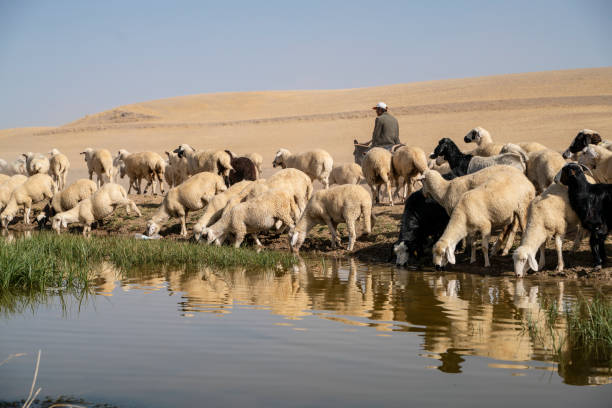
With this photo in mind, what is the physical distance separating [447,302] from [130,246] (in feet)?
22.5

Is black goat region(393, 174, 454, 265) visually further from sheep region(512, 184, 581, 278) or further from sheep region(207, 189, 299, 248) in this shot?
sheep region(207, 189, 299, 248)

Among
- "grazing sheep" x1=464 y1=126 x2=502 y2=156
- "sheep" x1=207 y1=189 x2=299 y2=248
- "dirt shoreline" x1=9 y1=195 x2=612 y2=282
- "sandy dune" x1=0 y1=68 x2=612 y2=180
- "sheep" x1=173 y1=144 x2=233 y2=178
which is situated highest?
"sandy dune" x1=0 y1=68 x2=612 y2=180

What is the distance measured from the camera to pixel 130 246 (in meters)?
13.1

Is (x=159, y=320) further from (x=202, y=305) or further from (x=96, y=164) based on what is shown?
(x=96, y=164)

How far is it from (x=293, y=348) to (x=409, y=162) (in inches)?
509

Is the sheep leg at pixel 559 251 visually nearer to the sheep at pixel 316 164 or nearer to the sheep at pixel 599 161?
the sheep at pixel 599 161

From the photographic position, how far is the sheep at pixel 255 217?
14.8 metres

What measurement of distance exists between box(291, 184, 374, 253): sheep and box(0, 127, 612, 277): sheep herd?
0.07 ft

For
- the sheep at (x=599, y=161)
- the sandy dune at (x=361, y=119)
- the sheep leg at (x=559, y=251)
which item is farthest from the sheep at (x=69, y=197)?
the sandy dune at (x=361, y=119)

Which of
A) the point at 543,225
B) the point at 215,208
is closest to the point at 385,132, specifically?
Result: the point at 215,208

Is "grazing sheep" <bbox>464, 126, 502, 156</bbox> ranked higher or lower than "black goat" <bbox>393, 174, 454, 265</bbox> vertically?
higher

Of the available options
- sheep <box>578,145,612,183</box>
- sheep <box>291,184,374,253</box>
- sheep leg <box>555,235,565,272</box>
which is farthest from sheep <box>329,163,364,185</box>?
sheep leg <box>555,235,565,272</box>

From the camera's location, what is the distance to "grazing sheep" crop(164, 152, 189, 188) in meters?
24.5

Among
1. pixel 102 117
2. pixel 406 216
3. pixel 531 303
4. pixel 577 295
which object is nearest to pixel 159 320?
pixel 531 303
